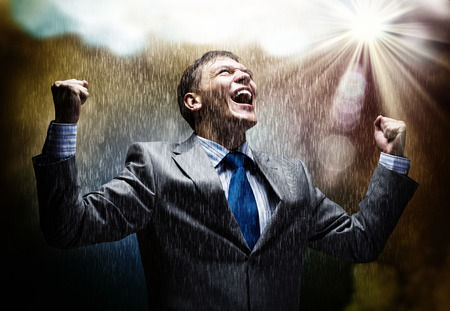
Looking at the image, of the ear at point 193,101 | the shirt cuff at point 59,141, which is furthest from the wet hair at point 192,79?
the shirt cuff at point 59,141

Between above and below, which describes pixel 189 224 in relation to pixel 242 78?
below

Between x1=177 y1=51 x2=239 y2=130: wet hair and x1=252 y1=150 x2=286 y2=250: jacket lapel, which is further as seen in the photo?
x1=177 y1=51 x2=239 y2=130: wet hair

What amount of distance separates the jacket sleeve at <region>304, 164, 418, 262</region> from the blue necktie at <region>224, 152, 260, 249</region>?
12.2 inches

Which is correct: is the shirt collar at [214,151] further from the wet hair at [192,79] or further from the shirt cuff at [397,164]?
→ the shirt cuff at [397,164]

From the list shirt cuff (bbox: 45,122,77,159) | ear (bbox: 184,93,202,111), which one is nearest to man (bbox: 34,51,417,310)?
shirt cuff (bbox: 45,122,77,159)

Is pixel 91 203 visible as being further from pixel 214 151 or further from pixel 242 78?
pixel 242 78

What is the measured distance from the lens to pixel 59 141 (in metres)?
1.19

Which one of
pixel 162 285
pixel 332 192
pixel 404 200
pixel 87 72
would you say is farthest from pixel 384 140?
pixel 87 72

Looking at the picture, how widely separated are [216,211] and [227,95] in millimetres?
607

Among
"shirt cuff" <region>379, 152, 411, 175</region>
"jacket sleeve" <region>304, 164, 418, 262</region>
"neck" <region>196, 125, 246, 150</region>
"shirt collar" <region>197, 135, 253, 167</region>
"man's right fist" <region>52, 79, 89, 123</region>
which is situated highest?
"man's right fist" <region>52, 79, 89, 123</region>

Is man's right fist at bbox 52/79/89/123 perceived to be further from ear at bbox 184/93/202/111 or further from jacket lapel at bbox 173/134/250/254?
ear at bbox 184/93/202/111

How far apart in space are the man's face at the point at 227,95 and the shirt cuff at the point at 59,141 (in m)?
0.71

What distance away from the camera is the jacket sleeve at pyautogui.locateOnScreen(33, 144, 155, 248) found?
117 centimetres

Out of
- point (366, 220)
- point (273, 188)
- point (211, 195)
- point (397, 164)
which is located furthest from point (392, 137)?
point (211, 195)
